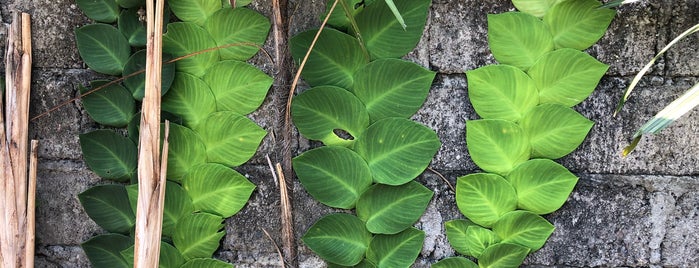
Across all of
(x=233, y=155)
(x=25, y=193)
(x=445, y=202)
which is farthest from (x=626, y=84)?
(x=25, y=193)

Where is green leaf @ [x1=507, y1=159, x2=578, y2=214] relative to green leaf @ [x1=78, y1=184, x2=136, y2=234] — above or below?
above

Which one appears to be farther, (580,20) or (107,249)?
(107,249)

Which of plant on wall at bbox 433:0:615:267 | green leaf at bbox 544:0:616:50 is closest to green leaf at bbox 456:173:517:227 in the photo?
plant on wall at bbox 433:0:615:267

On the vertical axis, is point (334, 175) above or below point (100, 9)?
below

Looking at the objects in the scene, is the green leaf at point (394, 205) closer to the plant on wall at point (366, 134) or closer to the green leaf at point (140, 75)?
the plant on wall at point (366, 134)

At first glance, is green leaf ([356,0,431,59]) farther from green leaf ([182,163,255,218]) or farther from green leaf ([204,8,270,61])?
green leaf ([182,163,255,218])

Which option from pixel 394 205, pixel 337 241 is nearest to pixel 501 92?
pixel 394 205

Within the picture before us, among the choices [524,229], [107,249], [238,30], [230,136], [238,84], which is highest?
[238,30]

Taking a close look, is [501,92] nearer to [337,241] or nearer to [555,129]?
[555,129]
